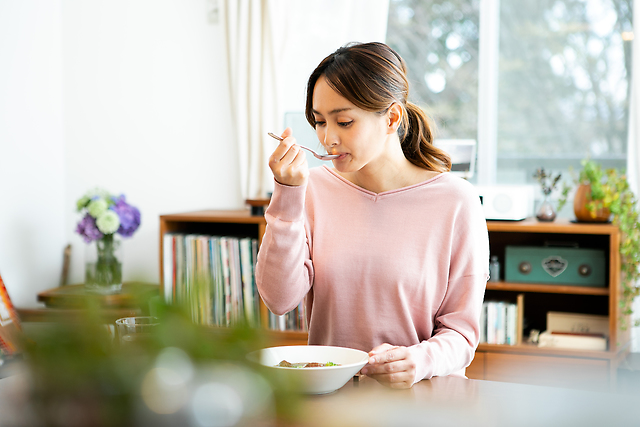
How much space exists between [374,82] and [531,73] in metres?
1.72

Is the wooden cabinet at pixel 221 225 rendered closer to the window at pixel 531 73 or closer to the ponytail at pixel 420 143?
the window at pixel 531 73

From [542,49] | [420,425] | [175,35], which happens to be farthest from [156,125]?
[420,425]

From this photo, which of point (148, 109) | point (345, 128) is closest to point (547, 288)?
point (345, 128)

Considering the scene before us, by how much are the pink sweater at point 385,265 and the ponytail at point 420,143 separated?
71 mm

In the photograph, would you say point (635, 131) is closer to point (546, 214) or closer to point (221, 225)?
point (546, 214)

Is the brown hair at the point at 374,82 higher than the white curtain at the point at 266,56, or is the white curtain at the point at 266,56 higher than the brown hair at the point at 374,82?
the white curtain at the point at 266,56

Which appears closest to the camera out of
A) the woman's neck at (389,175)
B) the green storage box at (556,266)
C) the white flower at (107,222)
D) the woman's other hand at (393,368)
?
the woman's other hand at (393,368)

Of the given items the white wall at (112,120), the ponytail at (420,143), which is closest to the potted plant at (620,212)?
the ponytail at (420,143)

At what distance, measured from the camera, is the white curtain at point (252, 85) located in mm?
2777

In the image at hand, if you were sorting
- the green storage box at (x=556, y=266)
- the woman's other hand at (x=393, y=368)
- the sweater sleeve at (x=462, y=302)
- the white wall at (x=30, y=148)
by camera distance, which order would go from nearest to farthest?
the woman's other hand at (x=393, y=368), the sweater sleeve at (x=462, y=302), the green storage box at (x=556, y=266), the white wall at (x=30, y=148)

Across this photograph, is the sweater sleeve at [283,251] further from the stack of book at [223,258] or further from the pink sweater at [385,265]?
the stack of book at [223,258]

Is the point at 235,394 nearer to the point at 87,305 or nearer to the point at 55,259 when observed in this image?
the point at 87,305

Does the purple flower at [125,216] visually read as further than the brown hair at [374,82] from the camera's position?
Yes

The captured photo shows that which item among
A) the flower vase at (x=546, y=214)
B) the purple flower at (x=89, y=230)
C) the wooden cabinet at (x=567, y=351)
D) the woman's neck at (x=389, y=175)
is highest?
the woman's neck at (x=389, y=175)
